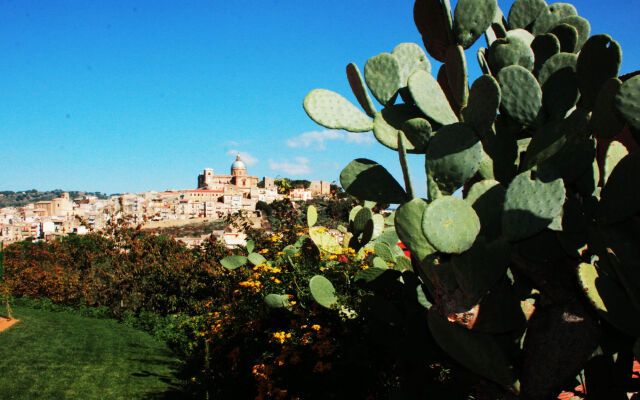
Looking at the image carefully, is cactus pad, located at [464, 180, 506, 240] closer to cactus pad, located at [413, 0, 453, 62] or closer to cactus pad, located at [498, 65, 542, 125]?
cactus pad, located at [498, 65, 542, 125]

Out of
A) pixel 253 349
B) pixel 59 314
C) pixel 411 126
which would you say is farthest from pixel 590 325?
pixel 59 314

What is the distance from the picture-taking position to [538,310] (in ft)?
4.90

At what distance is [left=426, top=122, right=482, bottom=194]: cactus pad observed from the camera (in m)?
1.38

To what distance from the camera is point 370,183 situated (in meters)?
1.73

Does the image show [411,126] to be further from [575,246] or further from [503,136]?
A: [575,246]

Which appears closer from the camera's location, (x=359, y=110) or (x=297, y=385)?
(x=359, y=110)

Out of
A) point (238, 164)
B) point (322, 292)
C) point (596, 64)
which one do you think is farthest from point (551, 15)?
point (238, 164)

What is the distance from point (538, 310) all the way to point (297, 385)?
7.36 feet

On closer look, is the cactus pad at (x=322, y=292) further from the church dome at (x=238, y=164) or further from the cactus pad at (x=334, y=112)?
the church dome at (x=238, y=164)

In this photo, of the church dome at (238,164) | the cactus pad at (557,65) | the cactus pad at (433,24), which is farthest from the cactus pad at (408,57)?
the church dome at (238,164)

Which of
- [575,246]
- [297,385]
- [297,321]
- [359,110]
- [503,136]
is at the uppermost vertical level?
[359,110]

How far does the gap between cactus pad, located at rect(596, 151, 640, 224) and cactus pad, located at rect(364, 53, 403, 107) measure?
2.85 feet

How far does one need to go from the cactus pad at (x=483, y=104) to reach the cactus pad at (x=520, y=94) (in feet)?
0.47

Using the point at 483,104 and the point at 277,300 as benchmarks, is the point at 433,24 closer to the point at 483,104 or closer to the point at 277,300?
the point at 483,104
